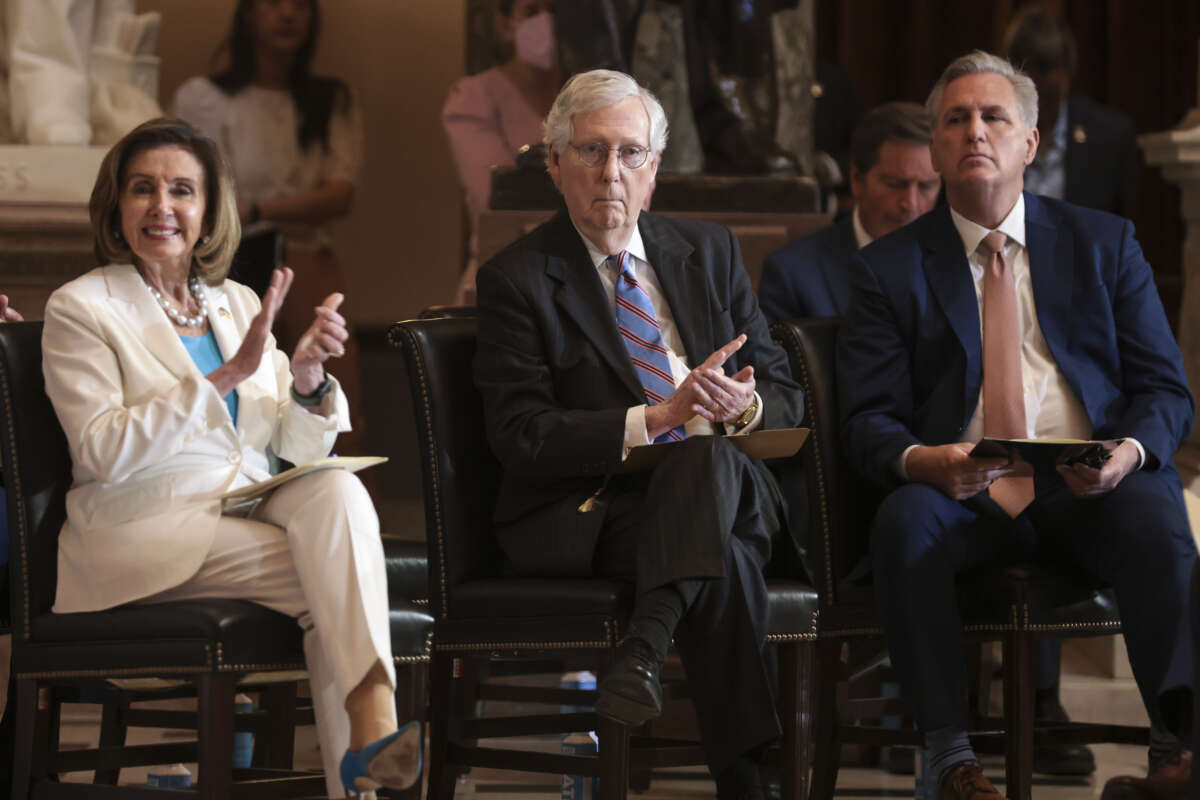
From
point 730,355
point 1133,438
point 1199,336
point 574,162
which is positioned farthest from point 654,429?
point 1199,336

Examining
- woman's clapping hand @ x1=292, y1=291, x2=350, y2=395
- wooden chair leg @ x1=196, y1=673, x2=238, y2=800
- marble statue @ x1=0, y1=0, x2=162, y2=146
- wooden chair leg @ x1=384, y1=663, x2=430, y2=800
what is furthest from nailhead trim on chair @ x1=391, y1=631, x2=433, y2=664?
marble statue @ x1=0, y1=0, x2=162, y2=146

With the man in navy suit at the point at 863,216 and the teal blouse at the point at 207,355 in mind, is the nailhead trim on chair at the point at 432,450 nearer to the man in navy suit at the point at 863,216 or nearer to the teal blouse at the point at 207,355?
the teal blouse at the point at 207,355

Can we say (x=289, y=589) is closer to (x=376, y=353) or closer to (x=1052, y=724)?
(x=1052, y=724)

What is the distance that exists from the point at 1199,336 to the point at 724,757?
2.45m

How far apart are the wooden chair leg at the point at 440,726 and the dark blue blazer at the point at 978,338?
865 millimetres

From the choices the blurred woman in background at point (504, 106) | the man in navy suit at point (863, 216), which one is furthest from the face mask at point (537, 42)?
the man in navy suit at point (863, 216)

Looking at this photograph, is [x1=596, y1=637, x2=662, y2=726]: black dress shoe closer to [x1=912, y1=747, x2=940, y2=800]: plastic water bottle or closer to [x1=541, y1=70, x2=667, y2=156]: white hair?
[x1=912, y1=747, x2=940, y2=800]: plastic water bottle

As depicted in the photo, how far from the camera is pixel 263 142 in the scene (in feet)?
20.4

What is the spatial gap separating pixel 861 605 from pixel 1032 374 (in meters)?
0.57

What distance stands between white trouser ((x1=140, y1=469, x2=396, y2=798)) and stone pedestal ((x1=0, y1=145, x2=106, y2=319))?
89.8 inches

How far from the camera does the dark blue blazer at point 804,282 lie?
13.7 feet

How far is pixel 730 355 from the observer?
3396mm

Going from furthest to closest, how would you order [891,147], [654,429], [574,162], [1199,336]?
[1199,336] < [891,147] < [574,162] < [654,429]

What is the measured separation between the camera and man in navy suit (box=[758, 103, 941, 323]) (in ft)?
13.8
